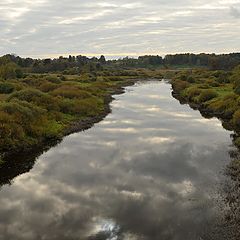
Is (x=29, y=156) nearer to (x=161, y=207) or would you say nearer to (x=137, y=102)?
(x=161, y=207)

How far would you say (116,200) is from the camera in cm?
2252

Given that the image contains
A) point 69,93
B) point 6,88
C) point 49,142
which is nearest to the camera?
point 49,142

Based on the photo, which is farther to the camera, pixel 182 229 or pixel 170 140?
pixel 170 140

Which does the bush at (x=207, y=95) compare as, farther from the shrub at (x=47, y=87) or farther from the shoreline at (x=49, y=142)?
the shrub at (x=47, y=87)

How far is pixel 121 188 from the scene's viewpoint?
24.4 meters

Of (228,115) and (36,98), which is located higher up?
(36,98)

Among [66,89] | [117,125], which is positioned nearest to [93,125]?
[117,125]

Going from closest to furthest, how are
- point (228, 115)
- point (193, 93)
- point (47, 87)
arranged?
1. point (228, 115)
2. point (47, 87)
3. point (193, 93)

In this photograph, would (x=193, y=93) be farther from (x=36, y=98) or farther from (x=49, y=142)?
(x=49, y=142)

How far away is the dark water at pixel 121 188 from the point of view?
1900 centimetres

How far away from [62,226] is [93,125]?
26846mm

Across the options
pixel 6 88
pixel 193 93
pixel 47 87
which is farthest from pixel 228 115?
pixel 6 88

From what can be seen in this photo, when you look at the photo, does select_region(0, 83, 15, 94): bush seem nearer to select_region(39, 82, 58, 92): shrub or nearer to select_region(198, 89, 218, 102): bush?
select_region(39, 82, 58, 92): shrub

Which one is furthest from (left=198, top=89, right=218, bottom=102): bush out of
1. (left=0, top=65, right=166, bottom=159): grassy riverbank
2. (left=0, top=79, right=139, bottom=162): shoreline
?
(left=0, top=79, right=139, bottom=162): shoreline
